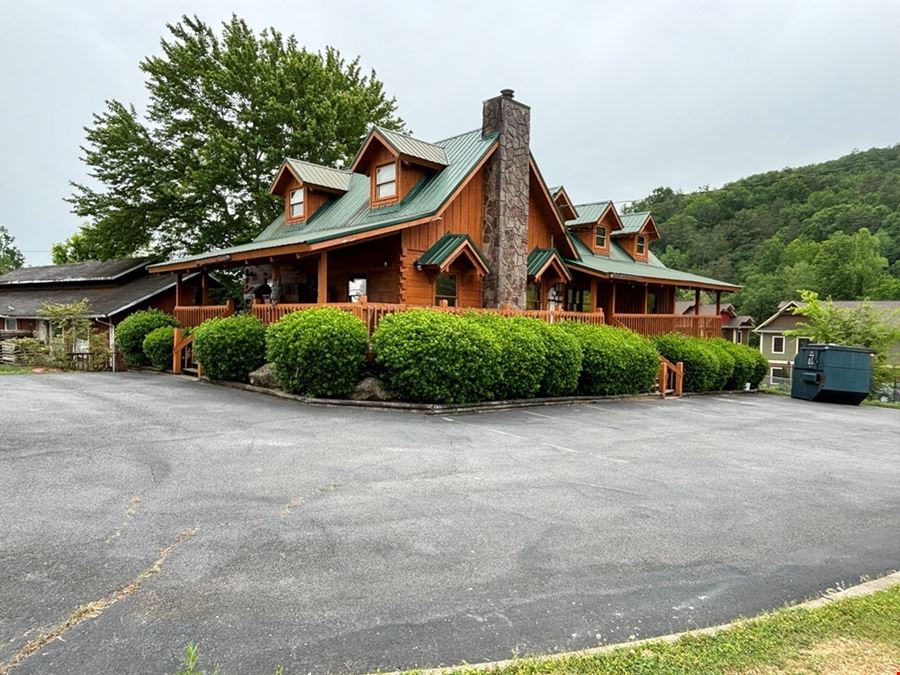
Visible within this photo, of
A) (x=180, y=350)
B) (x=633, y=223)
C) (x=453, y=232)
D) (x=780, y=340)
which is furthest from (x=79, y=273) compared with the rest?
(x=780, y=340)

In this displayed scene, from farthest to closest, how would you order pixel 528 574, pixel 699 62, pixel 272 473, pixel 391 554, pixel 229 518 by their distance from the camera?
pixel 699 62 < pixel 272 473 < pixel 229 518 < pixel 391 554 < pixel 528 574

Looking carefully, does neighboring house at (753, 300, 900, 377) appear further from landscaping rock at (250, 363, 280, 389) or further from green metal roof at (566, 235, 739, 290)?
landscaping rock at (250, 363, 280, 389)

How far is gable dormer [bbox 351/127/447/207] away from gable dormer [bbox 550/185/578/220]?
17.4ft

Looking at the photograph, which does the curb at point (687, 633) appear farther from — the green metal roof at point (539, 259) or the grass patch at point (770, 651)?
the green metal roof at point (539, 259)

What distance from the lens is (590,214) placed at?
23.5 meters

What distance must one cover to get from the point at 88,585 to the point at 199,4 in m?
30.5

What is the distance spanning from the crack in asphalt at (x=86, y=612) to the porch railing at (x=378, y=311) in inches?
346

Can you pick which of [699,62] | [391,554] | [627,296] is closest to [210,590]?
[391,554]

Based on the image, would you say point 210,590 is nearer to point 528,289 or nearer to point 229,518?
point 229,518

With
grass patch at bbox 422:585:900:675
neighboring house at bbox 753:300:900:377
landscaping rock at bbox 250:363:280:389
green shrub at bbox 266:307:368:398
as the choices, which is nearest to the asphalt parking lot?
grass patch at bbox 422:585:900:675

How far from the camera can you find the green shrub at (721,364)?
18359 mm

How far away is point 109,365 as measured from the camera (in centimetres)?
2028

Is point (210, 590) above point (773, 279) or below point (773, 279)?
below

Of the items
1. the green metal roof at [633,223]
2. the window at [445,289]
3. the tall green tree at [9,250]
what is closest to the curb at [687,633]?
the window at [445,289]
